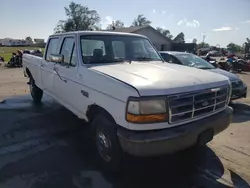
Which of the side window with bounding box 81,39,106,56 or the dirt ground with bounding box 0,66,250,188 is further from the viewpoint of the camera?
the side window with bounding box 81,39,106,56

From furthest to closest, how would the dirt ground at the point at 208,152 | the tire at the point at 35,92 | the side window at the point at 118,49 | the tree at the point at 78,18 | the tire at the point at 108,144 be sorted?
the tree at the point at 78,18 < the tire at the point at 35,92 < the side window at the point at 118,49 < the dirt ground at the point at 208,152 < the tire at the point at 108,144

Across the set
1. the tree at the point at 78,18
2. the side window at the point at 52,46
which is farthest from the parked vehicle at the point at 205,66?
the tree at the point at 78,18

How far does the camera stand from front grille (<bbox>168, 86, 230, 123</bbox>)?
10.8ft

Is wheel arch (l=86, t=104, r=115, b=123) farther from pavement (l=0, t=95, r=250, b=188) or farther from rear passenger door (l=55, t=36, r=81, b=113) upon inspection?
pavement (l=0, t=95, r=250, b=188)

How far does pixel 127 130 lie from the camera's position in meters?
3.28

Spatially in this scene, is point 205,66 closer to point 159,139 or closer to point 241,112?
point 241,112

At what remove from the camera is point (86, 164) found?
13.5ft

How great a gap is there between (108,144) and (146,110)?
893mm

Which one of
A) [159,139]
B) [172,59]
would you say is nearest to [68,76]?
[159,139]

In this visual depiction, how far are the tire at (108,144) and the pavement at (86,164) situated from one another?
6.2 inches

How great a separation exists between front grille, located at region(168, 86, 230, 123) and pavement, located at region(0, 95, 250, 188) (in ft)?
3.11

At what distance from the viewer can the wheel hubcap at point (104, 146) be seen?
3.72 meters

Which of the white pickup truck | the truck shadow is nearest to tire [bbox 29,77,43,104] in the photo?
the white pickup truck

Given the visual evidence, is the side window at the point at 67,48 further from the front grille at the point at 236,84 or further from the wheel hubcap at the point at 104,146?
the front grille at the point at 236,84
